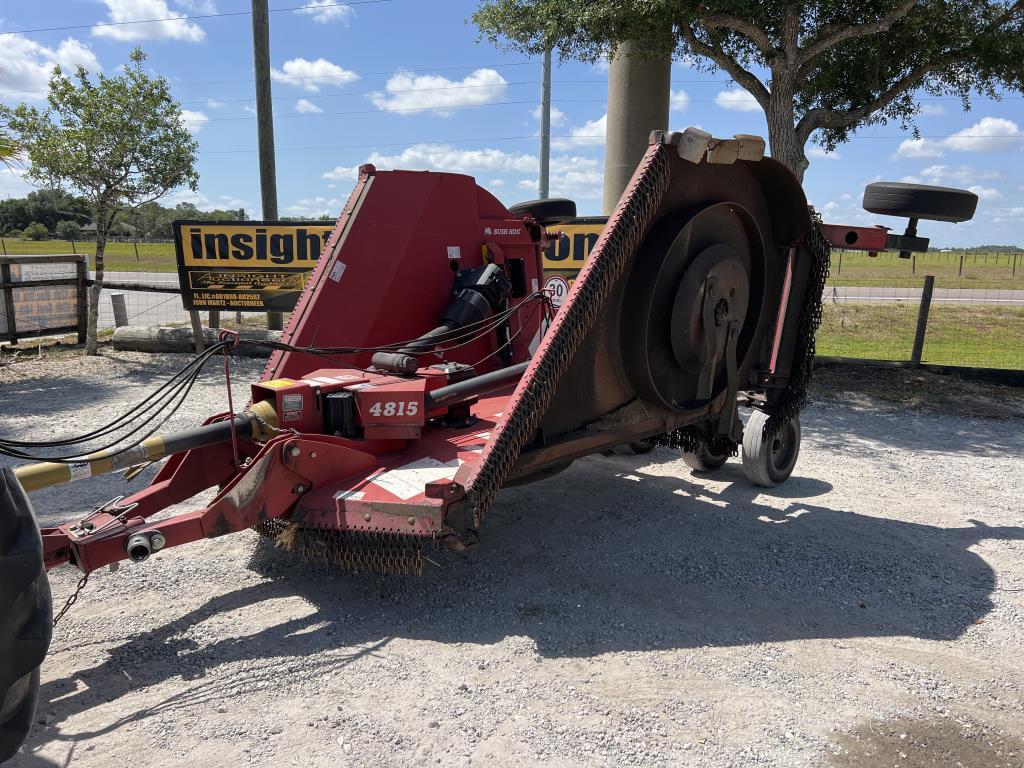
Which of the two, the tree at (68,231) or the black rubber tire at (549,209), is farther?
the tree at (68,231)

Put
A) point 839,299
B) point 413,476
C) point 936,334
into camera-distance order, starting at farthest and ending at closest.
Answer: point 839,299, point 936,334, point 413,476

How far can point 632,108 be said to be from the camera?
11.8m

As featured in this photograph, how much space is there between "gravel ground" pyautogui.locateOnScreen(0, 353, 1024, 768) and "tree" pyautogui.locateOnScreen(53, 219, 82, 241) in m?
49.2

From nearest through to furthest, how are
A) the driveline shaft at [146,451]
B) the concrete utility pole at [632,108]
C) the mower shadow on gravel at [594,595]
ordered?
the driveline shaft at [146,451], the mower shadow on gravel at [594,595], the concrete utility pole at [632,108]

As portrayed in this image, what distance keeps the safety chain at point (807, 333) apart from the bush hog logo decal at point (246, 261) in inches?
254

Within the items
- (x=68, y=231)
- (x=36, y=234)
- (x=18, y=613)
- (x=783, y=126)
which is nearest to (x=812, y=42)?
(x=783, y=126)

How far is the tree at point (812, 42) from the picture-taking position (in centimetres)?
829

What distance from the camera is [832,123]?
30.9 ft

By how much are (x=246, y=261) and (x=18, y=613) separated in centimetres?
847

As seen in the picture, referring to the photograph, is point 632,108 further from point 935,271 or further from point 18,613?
point 935,271

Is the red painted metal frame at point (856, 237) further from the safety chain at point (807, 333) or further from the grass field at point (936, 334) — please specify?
the grass field at point (936, 334)

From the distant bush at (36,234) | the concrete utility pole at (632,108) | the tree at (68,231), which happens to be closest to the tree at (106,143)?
the concrete utility pole at (632,108)

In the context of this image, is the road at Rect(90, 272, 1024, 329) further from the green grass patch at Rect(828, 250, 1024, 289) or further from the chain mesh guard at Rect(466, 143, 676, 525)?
the chain mesh guard at Rect(466, 143, 676, 525)

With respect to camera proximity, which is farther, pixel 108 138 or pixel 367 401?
pixel 108 138
